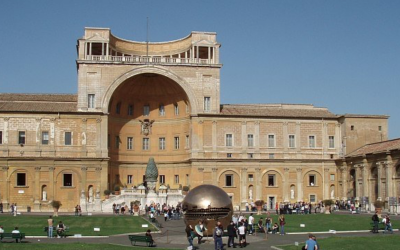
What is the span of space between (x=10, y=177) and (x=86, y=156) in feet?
26.0

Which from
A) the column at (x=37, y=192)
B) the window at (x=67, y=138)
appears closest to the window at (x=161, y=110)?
the window at (x=67, y=138)

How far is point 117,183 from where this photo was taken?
225 feet

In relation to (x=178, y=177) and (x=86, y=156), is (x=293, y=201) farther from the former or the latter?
(x=86, y=156)

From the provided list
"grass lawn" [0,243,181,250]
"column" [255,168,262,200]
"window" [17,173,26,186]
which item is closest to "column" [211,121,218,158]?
"column" [255,168,262,200]

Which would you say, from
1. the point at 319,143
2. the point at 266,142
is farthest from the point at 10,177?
the point at 319,143

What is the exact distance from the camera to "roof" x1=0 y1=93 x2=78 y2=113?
208 feet

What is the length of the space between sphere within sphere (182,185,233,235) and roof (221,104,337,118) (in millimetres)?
36256

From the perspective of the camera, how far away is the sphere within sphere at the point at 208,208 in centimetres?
2989

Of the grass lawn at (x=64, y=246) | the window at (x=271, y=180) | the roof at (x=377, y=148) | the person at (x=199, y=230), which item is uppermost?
the roof at (x=377, y=148)

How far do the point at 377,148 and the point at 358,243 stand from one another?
116ft

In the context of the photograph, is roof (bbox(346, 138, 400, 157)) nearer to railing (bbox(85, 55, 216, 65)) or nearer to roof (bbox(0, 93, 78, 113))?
railing (bbox(85, 55, 216, 65))

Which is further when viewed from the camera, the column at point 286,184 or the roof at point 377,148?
the column at point 286,184

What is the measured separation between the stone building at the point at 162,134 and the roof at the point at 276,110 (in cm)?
12

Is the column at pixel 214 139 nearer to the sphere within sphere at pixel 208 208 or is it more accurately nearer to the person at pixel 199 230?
the sphere within sphere at pixel 208 208
